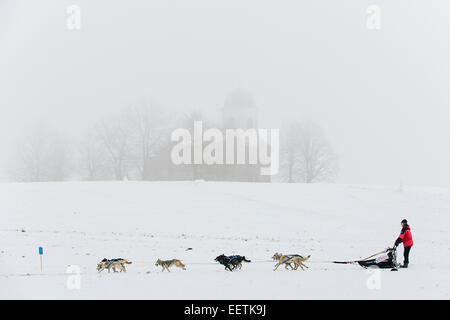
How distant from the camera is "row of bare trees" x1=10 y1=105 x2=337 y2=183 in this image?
62.5m

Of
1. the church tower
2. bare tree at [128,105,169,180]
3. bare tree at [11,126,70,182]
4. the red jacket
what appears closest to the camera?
the red jacket

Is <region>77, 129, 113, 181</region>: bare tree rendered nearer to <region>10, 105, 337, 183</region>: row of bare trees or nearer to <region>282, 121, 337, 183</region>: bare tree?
<region>10, 105, 337, 183</region>: row of bare trees

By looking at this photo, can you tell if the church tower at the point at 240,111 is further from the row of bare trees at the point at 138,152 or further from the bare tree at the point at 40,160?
the bare tree at the point at 40,160

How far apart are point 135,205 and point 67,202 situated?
5221 millimetres

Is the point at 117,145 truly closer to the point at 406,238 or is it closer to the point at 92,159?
the point at 92,159

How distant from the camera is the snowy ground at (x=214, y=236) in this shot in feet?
41.8

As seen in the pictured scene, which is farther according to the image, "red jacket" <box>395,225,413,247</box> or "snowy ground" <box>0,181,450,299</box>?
"red jacket" <box>395,225,413,247</box>

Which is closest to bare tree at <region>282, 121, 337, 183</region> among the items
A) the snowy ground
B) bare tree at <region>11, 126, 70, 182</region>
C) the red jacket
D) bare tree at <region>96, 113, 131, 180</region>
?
the snowy ground

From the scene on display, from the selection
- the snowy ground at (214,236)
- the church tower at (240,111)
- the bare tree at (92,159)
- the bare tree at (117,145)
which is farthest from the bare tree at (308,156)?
the bare tree at (92,159)

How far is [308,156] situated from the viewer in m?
62.5

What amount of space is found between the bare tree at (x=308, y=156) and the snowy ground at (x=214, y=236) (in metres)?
20.1

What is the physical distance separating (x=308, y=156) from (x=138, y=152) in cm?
2404

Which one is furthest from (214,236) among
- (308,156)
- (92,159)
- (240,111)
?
(240,111)

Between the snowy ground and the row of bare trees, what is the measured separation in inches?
815
